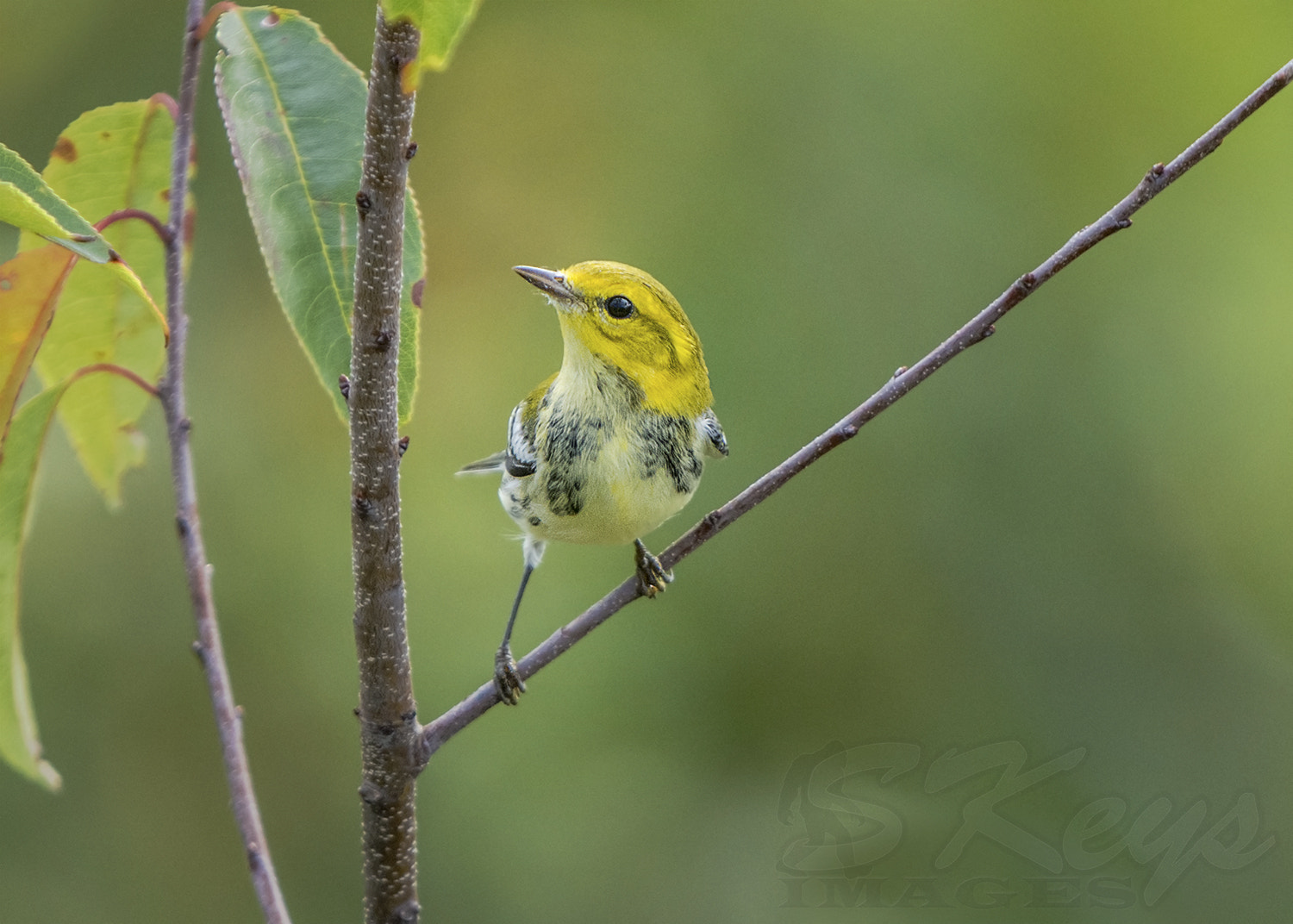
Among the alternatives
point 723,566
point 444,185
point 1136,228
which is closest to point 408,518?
point 723,566

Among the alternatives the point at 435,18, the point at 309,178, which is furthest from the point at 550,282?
the point at 435,18

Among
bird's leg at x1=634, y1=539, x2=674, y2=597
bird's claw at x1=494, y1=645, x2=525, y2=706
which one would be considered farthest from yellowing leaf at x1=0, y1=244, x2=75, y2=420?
bird's claw at x1=494, y1=645, x2=525, y2=706

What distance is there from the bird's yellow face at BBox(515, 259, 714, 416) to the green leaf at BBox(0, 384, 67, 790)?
888 mm

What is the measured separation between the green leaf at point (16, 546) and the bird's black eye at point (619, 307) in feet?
3.36

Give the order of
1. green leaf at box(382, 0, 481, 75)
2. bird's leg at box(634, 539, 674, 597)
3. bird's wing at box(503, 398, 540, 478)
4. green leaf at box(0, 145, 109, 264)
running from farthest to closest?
bird's wing at box(503, 398, 540, 478), bird's leg at box(634, 539, 674, 597), green leaf at box(0, 145, 109, 264), green leaf at box(382, 0, 481, 75)

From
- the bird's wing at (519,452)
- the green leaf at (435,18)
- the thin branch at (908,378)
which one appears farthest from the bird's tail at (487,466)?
the green leaf at (435,18)

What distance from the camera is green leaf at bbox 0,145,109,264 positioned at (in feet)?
3.69

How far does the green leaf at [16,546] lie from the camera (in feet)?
5.19

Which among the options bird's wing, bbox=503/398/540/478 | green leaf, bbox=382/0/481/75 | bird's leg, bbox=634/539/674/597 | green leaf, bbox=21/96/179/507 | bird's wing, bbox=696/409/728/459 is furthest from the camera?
bird's wing, bbox=696/409/728/459

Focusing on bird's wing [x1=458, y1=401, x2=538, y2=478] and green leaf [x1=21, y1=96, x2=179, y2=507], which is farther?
bird's wing [x1=458, y1=401, x2=538, y2=478]

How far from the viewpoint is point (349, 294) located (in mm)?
1542

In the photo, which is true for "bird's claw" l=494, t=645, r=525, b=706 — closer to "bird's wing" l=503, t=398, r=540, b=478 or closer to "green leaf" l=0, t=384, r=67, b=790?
"bird's wing" l=503, t=398, r=540, b=478

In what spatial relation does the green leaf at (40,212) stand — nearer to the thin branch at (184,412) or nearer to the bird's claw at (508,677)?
the thin branch at (184,412)

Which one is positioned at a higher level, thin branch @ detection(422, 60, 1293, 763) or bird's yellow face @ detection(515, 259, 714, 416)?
bird's yellow face @ detection(515, 259, 714, 416)
